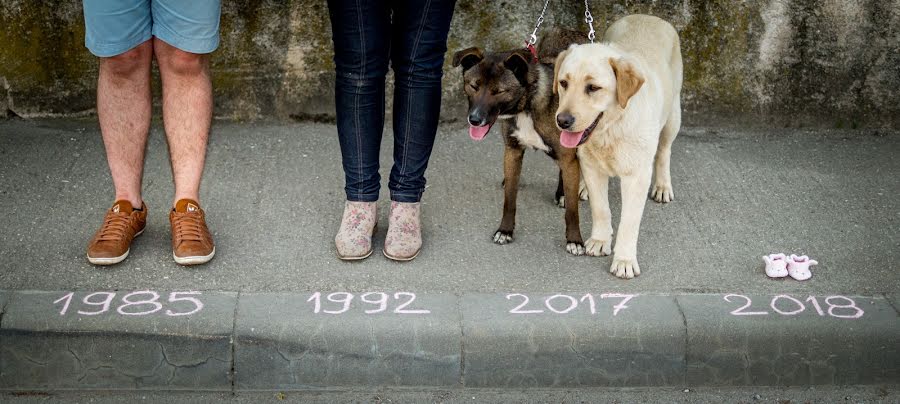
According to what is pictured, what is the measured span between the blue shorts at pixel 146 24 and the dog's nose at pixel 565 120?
143 cm

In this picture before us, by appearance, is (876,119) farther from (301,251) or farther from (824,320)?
(301,251)

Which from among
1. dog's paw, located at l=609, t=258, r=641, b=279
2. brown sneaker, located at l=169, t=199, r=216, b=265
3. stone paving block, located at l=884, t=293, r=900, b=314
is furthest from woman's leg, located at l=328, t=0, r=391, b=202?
stone paving block, located at l=884, t=293, r=900, b=314

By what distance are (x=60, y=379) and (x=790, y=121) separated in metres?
4.27

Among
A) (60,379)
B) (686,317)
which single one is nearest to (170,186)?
(60,379)

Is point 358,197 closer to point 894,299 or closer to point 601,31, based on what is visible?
point 601,31

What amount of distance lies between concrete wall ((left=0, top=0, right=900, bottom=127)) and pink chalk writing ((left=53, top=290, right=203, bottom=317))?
2.13 meters

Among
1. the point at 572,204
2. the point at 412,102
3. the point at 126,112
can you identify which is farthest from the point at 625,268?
the point at 126,112

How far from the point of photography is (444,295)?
3994 millimetres

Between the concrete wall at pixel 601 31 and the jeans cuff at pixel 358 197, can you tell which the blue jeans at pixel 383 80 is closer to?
the jeans cuff at pixel 358 197

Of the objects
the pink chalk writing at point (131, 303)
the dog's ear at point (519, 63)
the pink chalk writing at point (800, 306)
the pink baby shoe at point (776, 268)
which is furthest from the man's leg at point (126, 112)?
the pink baby shoe at point (776, 268)

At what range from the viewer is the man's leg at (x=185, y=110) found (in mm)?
4105

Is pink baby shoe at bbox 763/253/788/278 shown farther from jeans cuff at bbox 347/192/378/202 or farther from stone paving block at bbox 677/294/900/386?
jeans cuff at bbox 347/192/378/202

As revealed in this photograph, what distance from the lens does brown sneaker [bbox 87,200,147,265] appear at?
4102mm

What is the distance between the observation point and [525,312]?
3865 millimetres
